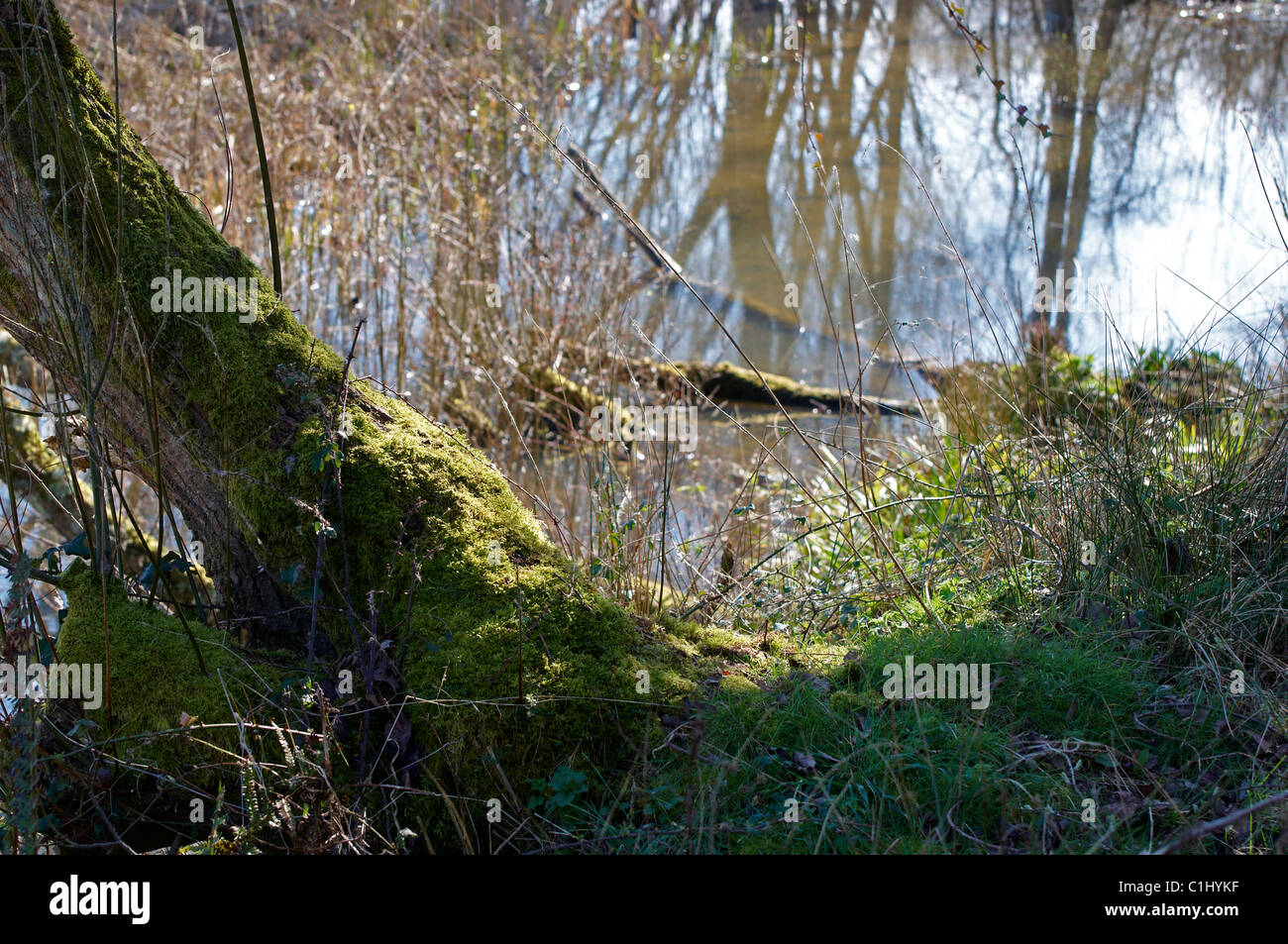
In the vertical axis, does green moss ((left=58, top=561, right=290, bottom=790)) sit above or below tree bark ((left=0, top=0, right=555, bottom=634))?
below

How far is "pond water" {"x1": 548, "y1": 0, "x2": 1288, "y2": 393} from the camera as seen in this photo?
7.80 meters

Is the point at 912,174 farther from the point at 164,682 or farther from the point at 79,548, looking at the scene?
the point at 164,682

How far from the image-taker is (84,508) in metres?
2.56

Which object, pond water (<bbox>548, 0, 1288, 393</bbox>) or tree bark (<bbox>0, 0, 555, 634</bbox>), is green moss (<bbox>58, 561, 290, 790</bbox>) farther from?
pond water (<bbox>548, 0, 1288, 393</bbox>)

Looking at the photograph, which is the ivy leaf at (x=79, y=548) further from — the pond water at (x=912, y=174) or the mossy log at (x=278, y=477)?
the pond water at (x=912, y=174)

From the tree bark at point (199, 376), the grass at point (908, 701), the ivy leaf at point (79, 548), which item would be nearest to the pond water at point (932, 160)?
the grass at point (908, 701)

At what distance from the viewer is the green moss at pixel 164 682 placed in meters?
2.38

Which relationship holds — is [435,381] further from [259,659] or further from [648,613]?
[259,659]

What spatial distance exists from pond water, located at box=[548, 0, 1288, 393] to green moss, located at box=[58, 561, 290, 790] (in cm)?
398

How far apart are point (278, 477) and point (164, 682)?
0.57 m

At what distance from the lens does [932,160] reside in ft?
33.5

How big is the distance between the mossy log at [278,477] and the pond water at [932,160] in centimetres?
369

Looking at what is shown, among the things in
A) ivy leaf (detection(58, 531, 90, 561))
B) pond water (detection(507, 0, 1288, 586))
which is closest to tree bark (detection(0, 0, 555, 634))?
ivy leaf (detection(58, 531, 90, 561))
